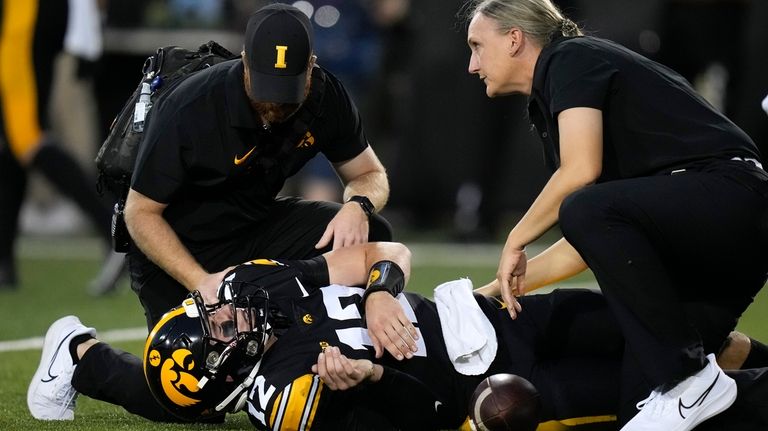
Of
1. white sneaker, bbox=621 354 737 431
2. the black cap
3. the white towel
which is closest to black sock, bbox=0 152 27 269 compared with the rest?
the black cap

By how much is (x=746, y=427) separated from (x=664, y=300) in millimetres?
485

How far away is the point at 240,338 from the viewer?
12.1 feet

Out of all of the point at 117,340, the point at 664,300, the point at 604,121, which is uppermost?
the point at 604,121

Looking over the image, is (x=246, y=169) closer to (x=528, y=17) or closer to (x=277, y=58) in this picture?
(x=277, y=58)

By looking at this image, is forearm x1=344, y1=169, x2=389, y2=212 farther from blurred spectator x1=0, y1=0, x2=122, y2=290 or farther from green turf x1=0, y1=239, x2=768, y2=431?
blurred spectator x1=0, y1=0, x2=122, y2=290

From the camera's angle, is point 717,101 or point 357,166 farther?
point 717,101

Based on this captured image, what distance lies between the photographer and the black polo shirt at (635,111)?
3734mm

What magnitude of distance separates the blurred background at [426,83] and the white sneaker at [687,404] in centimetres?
546

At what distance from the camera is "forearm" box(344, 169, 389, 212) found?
185 inches

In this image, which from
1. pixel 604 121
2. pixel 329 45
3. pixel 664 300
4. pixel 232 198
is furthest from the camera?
pixel 329 45

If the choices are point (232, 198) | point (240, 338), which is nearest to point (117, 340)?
point (232, 198)

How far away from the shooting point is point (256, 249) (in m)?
4.72

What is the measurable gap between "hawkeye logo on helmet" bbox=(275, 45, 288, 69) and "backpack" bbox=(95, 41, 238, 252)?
0.57 m

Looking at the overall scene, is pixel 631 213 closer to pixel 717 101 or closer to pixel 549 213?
Result: pixel 549 213
